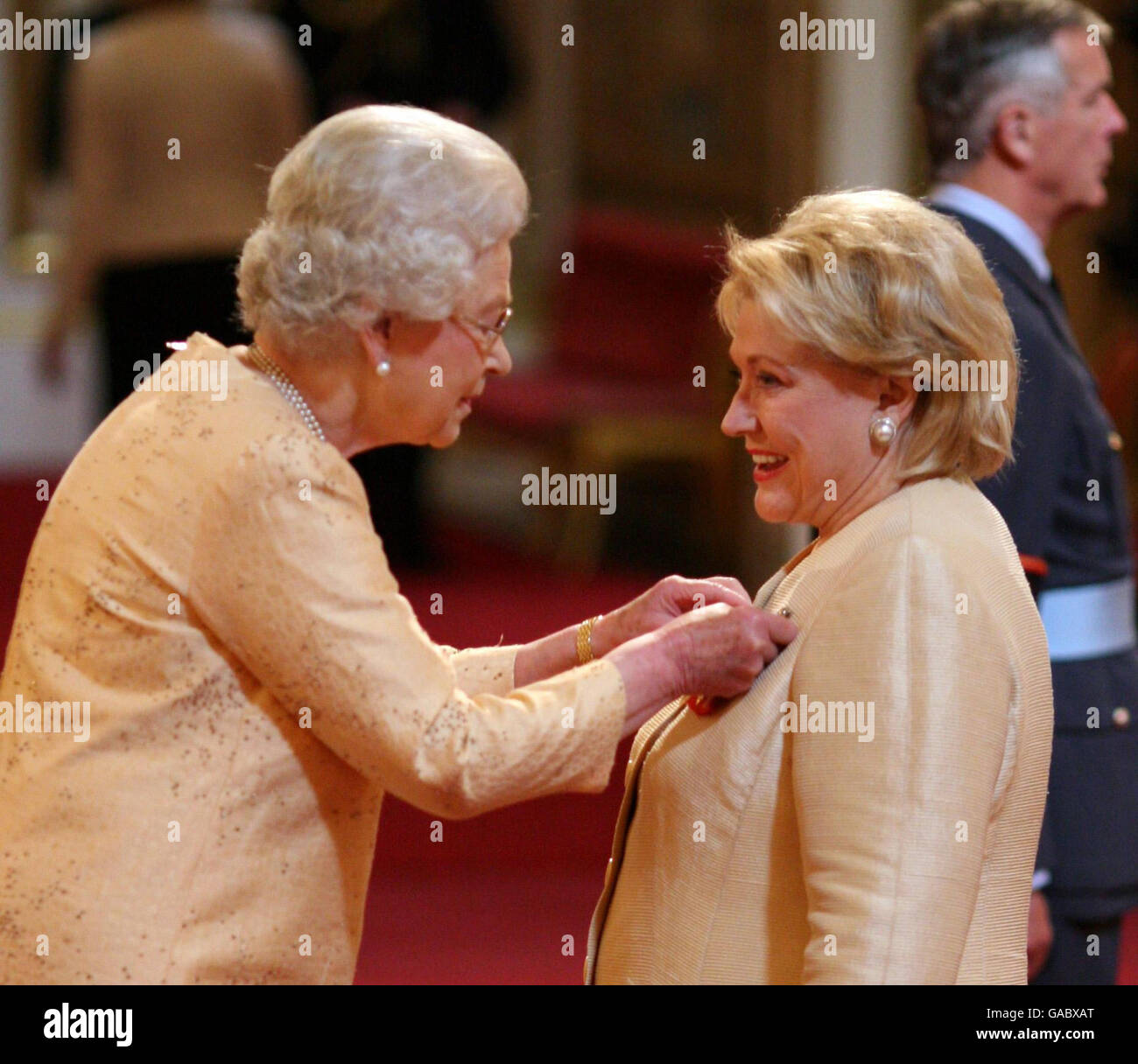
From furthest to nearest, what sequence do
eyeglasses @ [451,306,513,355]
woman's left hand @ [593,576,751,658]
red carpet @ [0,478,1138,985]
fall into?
red carpet @ [0,478,1138,985], woman's left hand @ [593,576,751,658], eyeglasses @ [451,306,513,355]

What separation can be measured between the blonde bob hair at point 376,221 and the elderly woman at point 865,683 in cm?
33

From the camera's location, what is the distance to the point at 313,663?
190 centimetres

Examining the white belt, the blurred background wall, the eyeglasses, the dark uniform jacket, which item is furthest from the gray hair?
the blurred background wall

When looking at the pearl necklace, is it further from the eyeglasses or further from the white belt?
the white belt

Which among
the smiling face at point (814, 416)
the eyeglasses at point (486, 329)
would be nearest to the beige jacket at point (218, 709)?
the eyeglasses at point (486, 329)

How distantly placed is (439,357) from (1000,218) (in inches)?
48.3

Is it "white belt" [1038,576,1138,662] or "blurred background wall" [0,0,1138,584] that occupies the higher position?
"blurred background wall" [0,0,1138,584]

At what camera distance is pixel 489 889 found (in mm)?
4516

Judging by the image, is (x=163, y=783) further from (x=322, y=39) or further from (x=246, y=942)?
(x=322, y=39)

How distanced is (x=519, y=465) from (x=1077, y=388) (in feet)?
20.6

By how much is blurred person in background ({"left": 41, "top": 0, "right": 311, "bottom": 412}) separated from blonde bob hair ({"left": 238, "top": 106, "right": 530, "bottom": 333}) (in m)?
2.93

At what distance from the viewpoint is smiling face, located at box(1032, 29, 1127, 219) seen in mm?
2900

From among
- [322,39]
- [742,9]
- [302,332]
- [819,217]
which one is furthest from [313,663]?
[742,9]

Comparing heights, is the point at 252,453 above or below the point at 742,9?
below
